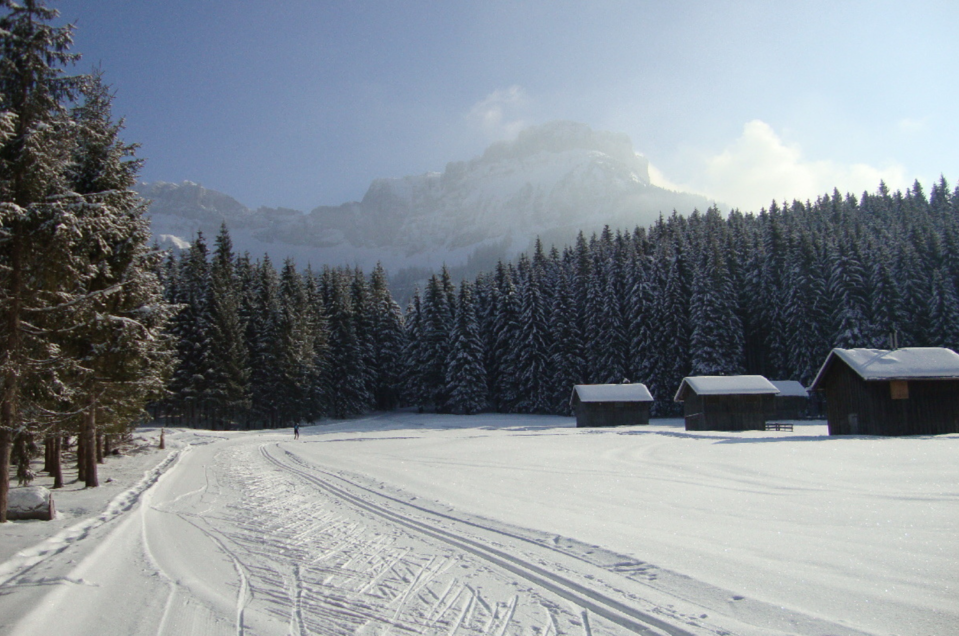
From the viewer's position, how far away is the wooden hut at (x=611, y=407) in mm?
48469

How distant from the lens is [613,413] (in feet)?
160

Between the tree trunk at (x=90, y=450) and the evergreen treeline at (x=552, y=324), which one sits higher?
the evergreen treeline at (x=552, y=324)

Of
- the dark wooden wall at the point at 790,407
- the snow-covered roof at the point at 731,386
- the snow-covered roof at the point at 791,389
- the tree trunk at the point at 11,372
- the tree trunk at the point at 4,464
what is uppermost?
the tree trunk at the point at 11,372

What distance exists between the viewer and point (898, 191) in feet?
386

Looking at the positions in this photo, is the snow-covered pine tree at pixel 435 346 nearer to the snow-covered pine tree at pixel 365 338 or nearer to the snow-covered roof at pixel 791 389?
the snow-covered pine tree at pixel 365 338

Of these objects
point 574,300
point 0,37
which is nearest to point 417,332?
point 574,300

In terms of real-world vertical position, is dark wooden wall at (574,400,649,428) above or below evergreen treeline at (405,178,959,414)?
below

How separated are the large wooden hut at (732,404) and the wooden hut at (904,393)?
11440 mm

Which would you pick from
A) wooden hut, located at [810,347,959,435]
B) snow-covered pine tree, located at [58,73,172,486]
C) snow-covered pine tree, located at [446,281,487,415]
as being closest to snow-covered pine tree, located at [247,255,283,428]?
snow-covered pine tree, located at [446,281,487,415]

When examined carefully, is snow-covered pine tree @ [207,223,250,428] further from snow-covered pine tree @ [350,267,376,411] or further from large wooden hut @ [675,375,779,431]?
large wooden hut @ [675,375,779,431]

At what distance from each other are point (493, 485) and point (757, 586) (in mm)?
9816

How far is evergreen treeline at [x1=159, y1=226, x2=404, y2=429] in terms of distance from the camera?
170 ft

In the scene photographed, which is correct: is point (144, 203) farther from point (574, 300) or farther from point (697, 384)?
point (574, 300)

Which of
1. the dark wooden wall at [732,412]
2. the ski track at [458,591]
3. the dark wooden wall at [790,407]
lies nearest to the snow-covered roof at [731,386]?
the dark wooden wall at [732,412]
